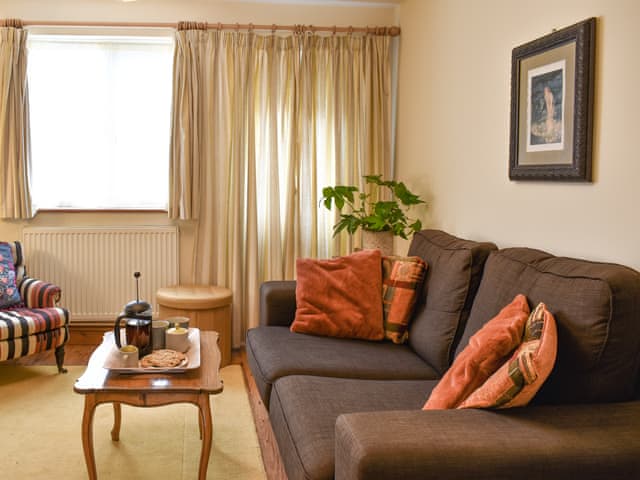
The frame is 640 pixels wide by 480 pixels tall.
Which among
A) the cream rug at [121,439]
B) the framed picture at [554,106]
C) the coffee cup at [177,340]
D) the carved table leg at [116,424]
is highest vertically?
the framed picture at [554,106]

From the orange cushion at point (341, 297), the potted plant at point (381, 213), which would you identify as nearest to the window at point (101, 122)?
the potted plant at point (381, 213)

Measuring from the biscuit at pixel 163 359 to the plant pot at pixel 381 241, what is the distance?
1.74 metres

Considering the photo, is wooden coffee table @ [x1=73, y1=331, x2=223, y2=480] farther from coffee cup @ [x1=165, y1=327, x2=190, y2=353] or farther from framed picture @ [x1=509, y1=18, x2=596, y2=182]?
framed picture @ [x1=509, y1=18, x2=596, y2=182]

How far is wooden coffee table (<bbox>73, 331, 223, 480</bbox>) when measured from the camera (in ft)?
9.16

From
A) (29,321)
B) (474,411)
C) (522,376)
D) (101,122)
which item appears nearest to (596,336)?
(522,376)

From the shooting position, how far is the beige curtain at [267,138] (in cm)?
507

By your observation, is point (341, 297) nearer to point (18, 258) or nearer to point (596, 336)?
point (596, 336)

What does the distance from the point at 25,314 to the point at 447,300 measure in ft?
8.31

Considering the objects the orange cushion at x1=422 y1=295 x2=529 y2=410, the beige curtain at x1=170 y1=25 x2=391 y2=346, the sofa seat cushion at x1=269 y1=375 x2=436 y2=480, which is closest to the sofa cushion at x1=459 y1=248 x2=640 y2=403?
the orange cushion at x1=422 y1=295 x2=529 y2=410

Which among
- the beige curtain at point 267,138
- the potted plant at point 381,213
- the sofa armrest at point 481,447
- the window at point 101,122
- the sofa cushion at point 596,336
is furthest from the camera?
the window at point 101,122

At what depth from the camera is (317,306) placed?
12.1ft

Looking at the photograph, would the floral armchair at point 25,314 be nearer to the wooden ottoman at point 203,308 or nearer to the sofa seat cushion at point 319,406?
the wooden ottoman at point 203,308

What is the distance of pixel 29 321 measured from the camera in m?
4.31

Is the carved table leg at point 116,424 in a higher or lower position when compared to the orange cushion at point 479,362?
lower
